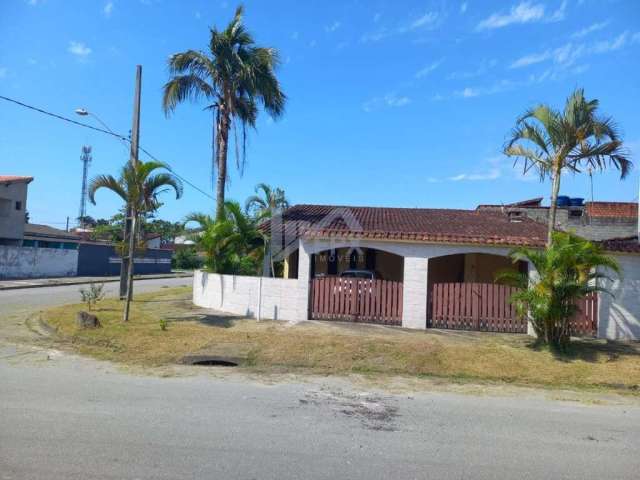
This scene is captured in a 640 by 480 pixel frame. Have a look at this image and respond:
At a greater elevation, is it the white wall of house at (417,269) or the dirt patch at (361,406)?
the white wall of house at (417,269)

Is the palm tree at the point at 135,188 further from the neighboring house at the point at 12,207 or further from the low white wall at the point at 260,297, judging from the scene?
the neighboring house at the point at 12,207

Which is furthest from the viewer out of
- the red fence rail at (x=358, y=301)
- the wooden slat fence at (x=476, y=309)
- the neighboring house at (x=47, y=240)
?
the neighboring house at (x=47, y=240)

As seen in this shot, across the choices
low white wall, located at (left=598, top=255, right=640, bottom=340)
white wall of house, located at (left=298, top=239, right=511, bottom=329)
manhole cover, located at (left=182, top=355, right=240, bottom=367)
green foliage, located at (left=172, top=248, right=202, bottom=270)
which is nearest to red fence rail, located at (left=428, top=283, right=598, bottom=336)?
low white wall, located at (left=598, top=255, right=640, bottom=340)

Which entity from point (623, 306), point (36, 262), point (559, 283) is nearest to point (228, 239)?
point (559, 283)

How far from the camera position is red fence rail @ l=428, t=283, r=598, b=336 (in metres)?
10.6

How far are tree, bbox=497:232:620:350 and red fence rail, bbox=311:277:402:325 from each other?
3.23 metres

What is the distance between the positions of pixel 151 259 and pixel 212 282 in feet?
86.3

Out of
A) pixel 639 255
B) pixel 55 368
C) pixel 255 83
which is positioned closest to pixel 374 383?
pixel 55 368

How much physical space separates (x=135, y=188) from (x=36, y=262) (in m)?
19.4

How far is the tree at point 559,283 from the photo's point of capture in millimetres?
8555

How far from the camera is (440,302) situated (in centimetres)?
1124

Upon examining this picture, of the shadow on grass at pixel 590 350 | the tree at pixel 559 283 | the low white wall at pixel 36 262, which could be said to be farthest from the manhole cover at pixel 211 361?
the low white wall at pixel 36 262

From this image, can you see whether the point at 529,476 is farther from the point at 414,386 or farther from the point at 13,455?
the point at 13,455

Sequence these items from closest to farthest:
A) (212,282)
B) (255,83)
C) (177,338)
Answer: (177,338)
(212,282)
(255,83)
